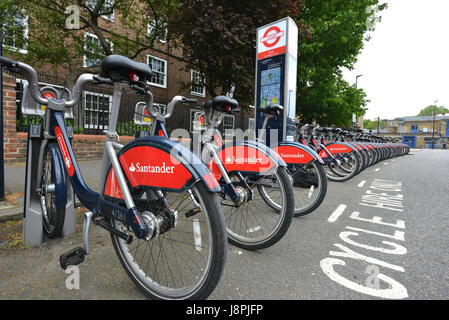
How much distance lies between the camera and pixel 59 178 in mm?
2152

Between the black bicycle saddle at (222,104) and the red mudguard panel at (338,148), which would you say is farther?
the red mudguard panel at (338,148)

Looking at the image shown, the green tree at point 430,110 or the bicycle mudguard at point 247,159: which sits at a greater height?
the green tree at point 430,110

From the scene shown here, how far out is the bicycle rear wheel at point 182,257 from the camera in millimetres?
1416

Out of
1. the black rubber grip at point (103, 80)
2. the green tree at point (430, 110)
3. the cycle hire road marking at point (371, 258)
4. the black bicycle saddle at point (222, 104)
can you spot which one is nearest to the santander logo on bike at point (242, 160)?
the black bicycle saddle at point (222, 104)

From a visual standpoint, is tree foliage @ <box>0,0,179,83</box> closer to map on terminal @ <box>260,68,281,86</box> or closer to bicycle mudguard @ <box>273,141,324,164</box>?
map on terminal @ <box>260,68,281,86</box>

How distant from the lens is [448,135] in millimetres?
68625

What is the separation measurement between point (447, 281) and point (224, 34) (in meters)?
8.15

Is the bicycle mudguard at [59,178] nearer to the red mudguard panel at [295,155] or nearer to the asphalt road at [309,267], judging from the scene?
the asphalt road at [309,267]

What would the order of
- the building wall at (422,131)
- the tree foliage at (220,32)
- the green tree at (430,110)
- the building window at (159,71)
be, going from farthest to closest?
1. the green tree at (430,110)
2. the building wall at (422,131)
3. the building window at (159,71)
4. the tree foliage at (220,32)

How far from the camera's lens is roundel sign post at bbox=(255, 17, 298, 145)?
204 inches

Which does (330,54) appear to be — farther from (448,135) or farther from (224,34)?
(448,135)

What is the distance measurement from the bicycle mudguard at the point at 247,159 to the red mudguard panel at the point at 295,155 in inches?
48.4

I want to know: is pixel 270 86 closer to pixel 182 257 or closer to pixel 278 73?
pixel 278 73

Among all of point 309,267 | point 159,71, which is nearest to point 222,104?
point 309,267
